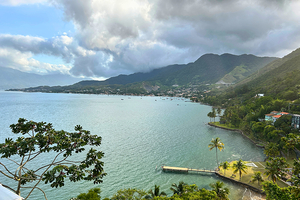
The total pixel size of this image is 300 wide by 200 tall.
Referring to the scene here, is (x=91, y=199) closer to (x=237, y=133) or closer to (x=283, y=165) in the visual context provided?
(x=283, y=165)

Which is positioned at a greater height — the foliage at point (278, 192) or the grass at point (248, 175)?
the foliage at point (278, 192)

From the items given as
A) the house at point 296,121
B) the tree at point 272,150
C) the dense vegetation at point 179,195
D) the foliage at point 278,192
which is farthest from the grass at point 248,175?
the house at point 296,121

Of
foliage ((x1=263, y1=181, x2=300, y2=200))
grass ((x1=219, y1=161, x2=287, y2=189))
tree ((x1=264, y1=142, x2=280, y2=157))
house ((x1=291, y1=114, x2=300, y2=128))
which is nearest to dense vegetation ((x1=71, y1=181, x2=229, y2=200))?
foliage ((x1=263, y1=181, x2=300, y2=200))

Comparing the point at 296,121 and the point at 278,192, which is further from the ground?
the point at 296,121

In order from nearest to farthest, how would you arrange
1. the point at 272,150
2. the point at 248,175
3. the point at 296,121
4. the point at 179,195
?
the point at 179,195
the point at 248,175
the point at 272,150
the point at 296,121

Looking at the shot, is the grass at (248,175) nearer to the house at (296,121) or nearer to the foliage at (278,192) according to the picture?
the foliage at (278,192)

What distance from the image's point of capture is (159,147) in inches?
1806

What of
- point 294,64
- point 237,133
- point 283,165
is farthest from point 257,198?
point 294,64

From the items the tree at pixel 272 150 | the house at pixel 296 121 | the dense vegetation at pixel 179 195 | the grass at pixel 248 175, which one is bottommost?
the grass at pixel 248 175

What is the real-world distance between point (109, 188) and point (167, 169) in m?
12.2

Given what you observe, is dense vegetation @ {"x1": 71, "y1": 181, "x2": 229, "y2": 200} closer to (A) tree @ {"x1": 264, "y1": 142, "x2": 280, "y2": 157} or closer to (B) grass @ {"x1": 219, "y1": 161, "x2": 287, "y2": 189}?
(B) grass @ {"x1": 219, "y1": 161, "x2": 287, "y2": 189}

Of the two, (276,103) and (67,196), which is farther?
(276,103)

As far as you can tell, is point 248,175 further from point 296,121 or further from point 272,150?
point 296,121

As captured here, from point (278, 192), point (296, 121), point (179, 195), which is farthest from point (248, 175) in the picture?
point (296, 121)
